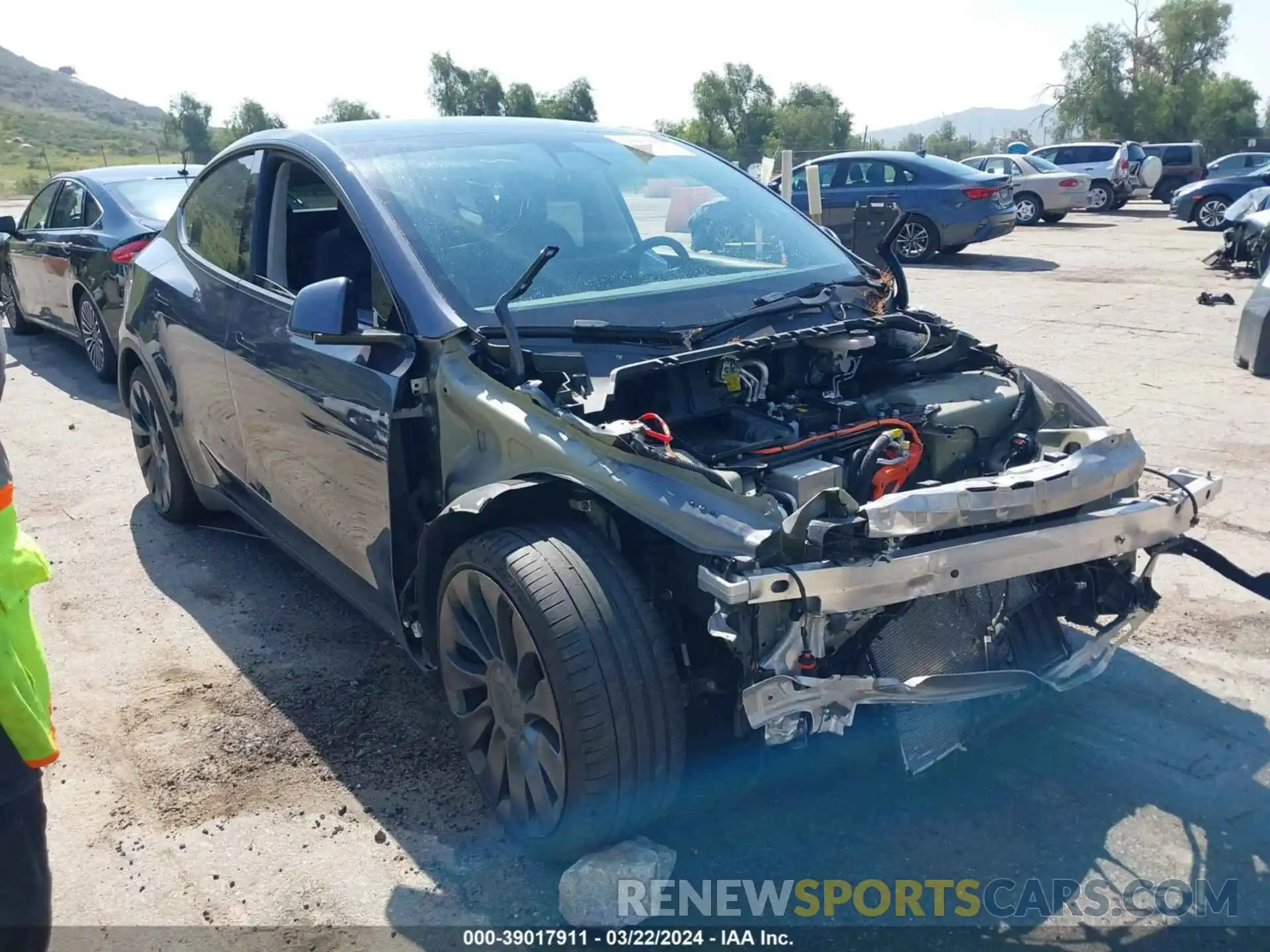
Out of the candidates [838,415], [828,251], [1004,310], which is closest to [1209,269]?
[1004,310]

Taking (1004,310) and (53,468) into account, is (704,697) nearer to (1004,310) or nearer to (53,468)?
(53,468)

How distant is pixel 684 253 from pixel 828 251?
640 mm

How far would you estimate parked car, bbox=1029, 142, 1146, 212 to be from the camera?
26.2m

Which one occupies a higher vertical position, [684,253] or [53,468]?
[684,253]

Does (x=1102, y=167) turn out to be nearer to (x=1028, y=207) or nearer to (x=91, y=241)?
(x=1028, y=207)

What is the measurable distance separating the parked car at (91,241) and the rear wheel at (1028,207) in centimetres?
1843

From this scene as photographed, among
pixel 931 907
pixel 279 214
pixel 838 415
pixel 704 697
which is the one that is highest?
pixel 279 214

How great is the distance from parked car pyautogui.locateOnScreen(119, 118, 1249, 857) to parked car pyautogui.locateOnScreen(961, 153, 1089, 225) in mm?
20262

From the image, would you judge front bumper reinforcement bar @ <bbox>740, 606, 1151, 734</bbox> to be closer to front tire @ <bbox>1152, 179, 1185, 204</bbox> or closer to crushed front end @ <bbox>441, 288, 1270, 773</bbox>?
crushed front end @ <bbox>441, 288, 1270, 773</bbox>

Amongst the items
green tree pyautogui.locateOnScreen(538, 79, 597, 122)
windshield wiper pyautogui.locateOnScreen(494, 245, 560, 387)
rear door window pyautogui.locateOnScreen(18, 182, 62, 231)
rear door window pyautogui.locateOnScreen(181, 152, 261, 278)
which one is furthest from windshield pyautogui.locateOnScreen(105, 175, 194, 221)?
green tree pyautogui.locateOnScreen(538, 79, 597, 122)

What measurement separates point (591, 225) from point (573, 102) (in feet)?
212

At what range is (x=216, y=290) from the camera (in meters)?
4.25

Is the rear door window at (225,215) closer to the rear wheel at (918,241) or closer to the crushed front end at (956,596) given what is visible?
the crushed front end at (956,596)

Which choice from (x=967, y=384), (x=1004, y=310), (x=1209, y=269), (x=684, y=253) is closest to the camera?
(x=967, y=384)
